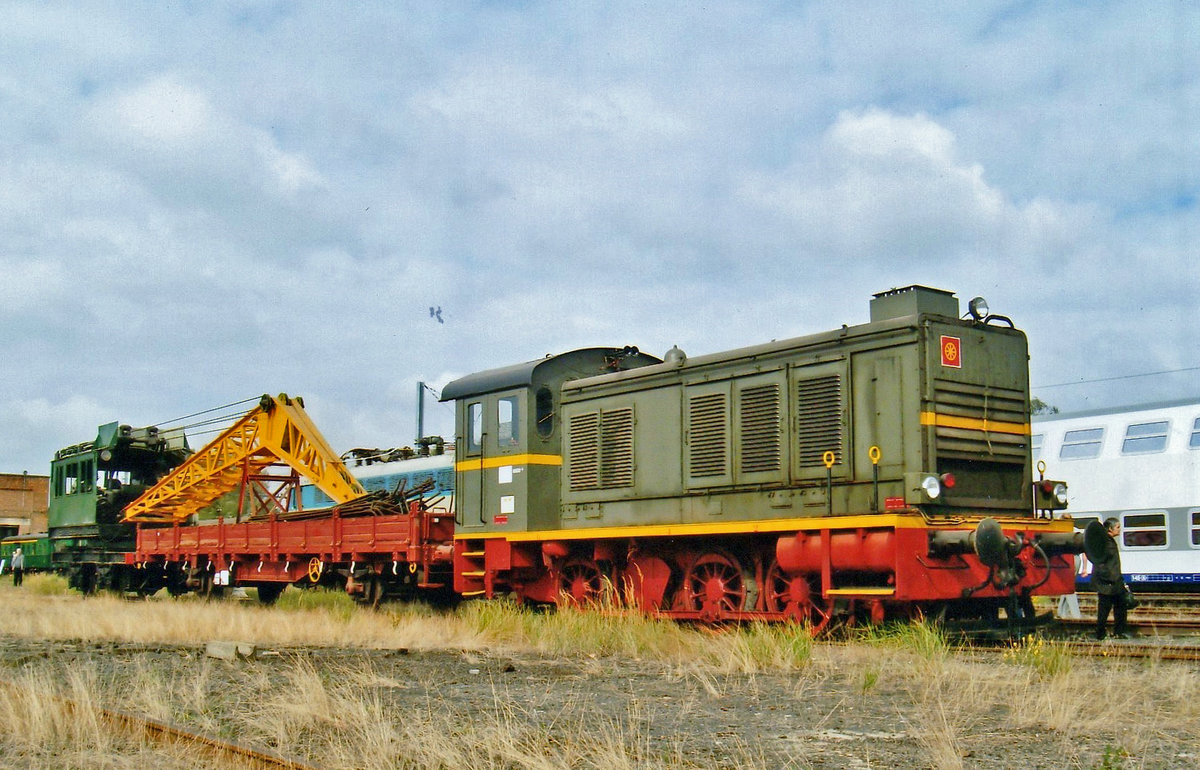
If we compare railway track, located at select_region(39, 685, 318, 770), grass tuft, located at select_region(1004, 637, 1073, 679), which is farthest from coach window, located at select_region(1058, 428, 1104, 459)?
railway track, located at select_region(39, 685, 318, 770)

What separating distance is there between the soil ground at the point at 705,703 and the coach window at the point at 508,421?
4034 mm

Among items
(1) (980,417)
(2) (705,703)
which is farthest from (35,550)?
(2) (705,703)

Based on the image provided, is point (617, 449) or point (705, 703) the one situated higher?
point (617, 449)

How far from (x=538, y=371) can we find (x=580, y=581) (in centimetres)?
273

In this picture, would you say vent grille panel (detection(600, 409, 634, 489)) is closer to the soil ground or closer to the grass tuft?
the soil ground

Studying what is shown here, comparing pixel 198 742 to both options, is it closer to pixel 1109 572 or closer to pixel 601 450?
pixel 601 450

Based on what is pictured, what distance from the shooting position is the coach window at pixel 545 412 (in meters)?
14.2

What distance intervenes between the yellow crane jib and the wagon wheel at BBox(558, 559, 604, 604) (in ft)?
18.7

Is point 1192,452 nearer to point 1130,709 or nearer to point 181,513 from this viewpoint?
point 1130,709

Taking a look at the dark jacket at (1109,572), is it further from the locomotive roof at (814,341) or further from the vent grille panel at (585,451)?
the vent grille panel at (585,451)

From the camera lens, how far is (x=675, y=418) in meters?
12.8

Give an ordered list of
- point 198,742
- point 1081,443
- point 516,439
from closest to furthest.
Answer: point 198,742 → point 516,439 → point 1081,443

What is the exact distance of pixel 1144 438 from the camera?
62.7ft

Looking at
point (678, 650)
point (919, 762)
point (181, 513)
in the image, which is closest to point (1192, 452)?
point (678, 650)
